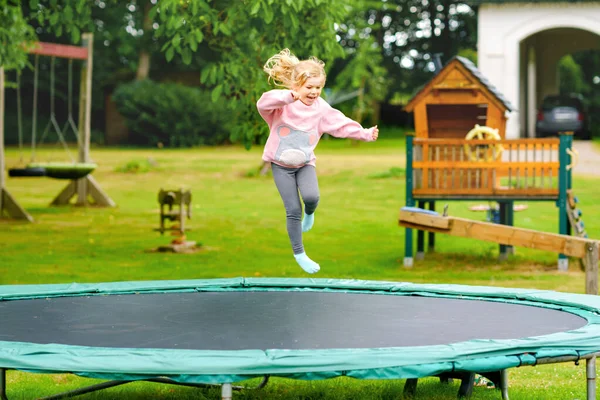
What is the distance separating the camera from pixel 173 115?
2472 centimetres

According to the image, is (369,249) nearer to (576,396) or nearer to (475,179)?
(475,179)

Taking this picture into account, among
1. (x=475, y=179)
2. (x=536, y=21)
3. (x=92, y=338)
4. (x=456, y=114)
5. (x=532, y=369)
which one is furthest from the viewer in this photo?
(x=536, y=21)

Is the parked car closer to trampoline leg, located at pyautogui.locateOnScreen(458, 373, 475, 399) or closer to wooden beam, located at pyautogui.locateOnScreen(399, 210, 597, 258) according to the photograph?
wooden beam, located at pyautogui.locateOnScreen(399, 210, 597, 258)

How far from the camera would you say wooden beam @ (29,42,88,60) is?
11591 millimetres

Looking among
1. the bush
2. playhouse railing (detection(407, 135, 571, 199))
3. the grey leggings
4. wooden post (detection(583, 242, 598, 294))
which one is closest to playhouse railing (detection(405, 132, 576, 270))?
playhouse railing (detection(407, 135, 571, 199))

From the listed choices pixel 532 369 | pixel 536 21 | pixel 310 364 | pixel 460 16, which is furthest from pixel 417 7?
pixel 310 364

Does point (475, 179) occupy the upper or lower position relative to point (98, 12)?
lower

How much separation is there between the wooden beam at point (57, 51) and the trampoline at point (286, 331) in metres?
6.76

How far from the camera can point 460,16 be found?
31.2m

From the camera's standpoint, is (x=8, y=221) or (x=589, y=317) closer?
(x=589, y=317)

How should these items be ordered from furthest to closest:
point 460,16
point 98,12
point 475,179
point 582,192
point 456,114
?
point 460,16
point 98,12
point 582,192
point 456,114
point 475,179

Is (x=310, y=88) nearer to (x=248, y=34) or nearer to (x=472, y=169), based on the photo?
(x=248, y=34)

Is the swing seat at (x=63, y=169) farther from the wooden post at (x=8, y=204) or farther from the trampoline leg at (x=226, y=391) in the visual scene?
the trampoline leg at (x=226, y=391)

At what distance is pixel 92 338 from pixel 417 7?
29100 mm
